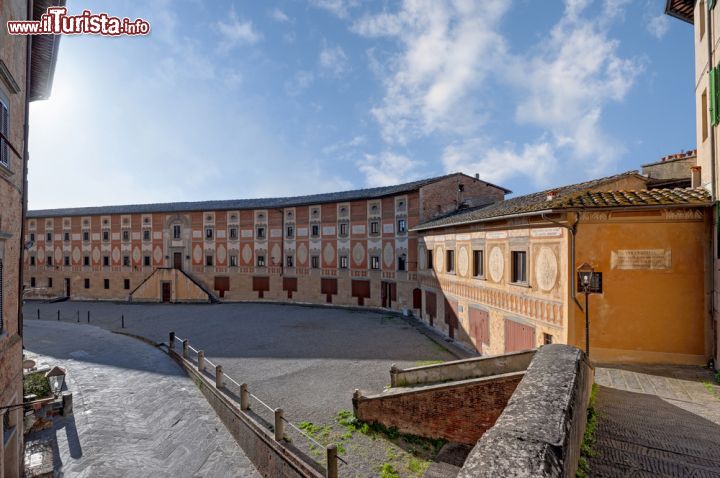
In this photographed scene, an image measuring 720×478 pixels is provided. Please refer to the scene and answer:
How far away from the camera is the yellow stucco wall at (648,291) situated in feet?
28.9

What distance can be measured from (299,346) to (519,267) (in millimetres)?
10690

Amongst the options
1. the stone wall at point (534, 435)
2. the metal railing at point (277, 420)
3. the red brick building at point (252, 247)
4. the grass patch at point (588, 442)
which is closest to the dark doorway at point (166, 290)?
the red brick building at point (252, 247)

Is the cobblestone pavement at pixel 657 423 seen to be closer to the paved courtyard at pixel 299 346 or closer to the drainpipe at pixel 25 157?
the paved courtyard at pixel 299 346

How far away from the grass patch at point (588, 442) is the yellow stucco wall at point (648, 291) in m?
3.46

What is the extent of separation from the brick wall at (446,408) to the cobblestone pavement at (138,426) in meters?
3.61

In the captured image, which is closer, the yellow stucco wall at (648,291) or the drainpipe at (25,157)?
the drainpipe at (25,157)

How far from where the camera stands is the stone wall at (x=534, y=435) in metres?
2.75

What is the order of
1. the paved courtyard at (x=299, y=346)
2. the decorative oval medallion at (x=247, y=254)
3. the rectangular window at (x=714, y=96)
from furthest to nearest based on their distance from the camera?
the decorative oval medallion at (x=247, y=254) → the paved courtyard at (x=299, y=346) → the rectangular window at (x=714, y=96)

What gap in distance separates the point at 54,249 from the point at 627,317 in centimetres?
5061

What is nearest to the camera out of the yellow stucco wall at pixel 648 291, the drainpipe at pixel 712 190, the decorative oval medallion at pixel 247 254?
the drainpipe at pixel 712 190

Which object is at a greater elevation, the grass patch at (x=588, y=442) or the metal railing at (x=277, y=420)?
the grass patch at (x=588, y=442)

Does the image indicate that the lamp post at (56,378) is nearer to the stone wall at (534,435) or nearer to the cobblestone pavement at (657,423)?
the stone wall at (534,435)

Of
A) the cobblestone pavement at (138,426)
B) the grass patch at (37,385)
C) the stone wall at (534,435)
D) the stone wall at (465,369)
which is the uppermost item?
the stone wall at (534,435)

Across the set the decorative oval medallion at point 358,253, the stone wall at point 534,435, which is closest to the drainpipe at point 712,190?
the stone wall at point 534,435
